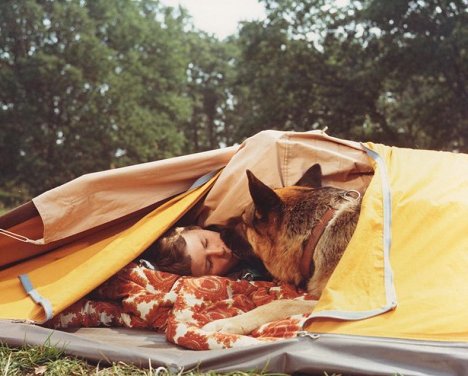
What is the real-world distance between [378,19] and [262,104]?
7.81 meters

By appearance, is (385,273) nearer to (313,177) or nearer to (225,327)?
(225,327)

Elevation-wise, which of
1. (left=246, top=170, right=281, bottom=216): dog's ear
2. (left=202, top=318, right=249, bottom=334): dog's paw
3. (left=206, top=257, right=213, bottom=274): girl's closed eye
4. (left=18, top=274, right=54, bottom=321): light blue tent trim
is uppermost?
(left=246, top=170, right=281, bottom=216): dog's ear

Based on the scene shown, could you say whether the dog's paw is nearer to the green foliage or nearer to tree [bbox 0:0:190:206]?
the green foliage

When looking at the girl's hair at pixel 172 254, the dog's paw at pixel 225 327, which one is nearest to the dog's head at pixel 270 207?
the girl's hair at pixel 172 254

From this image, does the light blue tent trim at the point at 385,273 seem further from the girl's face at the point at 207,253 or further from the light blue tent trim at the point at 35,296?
the light blue tent trim at the point at 35,296

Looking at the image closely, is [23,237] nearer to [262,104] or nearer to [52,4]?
[262,104]

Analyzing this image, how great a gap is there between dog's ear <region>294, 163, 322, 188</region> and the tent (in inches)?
7.0

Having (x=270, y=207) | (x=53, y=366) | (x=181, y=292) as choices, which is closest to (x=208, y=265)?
(x=181, y=292)

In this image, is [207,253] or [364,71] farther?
[364,71]

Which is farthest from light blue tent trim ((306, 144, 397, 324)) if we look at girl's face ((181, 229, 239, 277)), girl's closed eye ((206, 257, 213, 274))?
girl's closed eye ((206, 257, 213, 274))

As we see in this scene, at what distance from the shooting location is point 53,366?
2832 millimetres

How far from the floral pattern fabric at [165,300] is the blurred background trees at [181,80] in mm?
22650

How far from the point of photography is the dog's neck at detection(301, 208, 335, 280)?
359 centimetres

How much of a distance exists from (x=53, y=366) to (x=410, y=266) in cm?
210
